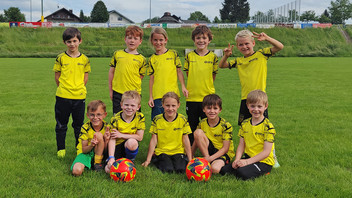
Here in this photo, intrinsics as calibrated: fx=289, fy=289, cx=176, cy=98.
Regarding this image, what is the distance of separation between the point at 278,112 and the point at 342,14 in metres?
95.1

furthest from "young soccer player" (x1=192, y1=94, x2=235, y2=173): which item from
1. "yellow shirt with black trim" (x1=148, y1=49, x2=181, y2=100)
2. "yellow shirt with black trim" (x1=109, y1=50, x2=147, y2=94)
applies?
"yellow shirt with black trim" (x1=109, y1=50, x2=147, y2=94)

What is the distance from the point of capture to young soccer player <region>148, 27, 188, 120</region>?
472 centimetres

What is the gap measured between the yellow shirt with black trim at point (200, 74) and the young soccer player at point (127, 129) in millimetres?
1024

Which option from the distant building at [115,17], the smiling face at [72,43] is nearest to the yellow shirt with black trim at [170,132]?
the smiling face at [72,43]

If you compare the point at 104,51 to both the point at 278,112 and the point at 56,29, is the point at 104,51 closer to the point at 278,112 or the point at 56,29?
the point at 56,29

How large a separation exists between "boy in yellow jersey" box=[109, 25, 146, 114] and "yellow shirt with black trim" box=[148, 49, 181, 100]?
0.24 m

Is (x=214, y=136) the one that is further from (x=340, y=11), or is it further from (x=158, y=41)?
(x=340, y=11)

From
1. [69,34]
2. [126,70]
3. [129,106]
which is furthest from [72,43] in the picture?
[129,106]

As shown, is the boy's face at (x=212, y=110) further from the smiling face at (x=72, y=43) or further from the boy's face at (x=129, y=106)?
the smiling face at (x=72, y=43)

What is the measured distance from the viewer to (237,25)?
5153cm

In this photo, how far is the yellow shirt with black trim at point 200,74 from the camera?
480 cm

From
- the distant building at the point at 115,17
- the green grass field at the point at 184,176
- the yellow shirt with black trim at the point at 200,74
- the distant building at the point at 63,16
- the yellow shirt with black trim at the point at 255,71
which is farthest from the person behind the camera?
the distant building at the point at 115,17

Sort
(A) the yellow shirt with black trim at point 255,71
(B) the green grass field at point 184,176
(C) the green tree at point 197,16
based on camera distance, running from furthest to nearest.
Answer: (C) the green tree at point 197,16 → (A) the yellow shirt with black trim at point 255,71 → (B) the green grass field at point 184,176

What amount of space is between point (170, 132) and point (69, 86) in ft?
5.87
